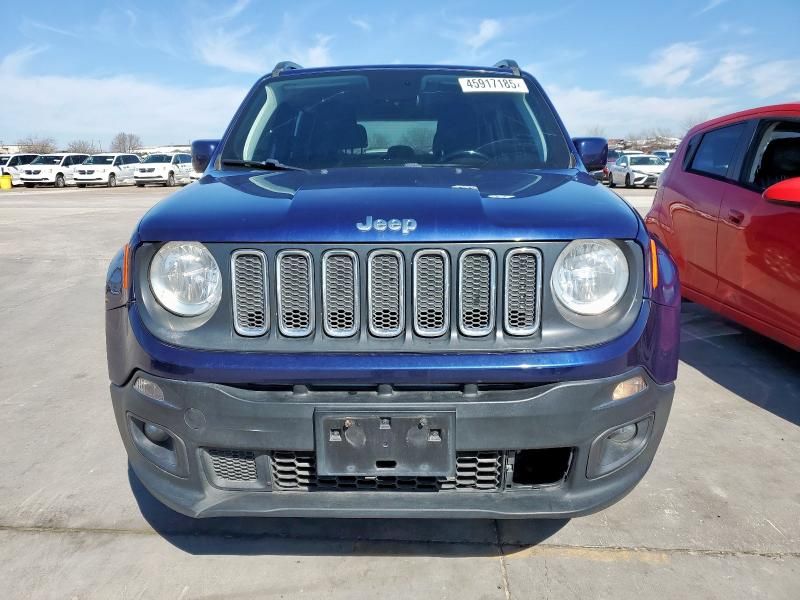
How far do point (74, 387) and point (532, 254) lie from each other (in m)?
3.28

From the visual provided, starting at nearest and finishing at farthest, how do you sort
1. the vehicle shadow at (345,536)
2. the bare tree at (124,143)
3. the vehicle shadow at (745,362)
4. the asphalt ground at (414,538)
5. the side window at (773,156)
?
the asphalt ground at (414,538) → the vehicle shadow at (345,536) → the vehicle shadow at (745,362) → the side window at (773,156) → the bare tree at (124,143)

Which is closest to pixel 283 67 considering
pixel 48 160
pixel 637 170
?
pixel 637 170

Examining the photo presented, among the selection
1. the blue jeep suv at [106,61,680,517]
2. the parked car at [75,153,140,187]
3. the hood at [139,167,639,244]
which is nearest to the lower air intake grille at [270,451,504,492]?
the blue jeep suv at [106,61,680,517]

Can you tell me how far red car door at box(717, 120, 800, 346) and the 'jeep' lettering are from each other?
271cm

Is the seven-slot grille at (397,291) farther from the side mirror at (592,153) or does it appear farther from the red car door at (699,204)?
the red car door at (699,204)

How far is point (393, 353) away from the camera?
75.5 inches

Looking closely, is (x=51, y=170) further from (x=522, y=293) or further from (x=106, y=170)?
(x=522, y=293)

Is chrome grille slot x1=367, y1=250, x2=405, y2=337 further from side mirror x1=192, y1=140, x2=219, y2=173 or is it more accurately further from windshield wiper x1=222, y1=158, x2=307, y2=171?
side mirror x1=192, y1=140, x2=219, y2=173

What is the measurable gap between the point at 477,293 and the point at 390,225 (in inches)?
Result: 13.1

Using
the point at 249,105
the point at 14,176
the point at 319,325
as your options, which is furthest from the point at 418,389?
the point at 14,176

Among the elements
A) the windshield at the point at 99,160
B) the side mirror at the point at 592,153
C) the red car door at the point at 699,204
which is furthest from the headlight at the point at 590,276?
the windshield at the point at 99,160

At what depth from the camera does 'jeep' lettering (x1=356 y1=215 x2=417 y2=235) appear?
1918mm

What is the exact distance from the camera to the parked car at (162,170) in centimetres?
3097

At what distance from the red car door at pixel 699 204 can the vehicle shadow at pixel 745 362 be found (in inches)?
16.3
